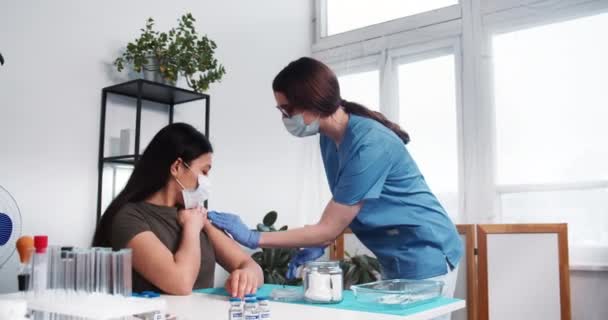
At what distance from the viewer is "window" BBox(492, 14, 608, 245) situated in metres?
2.69

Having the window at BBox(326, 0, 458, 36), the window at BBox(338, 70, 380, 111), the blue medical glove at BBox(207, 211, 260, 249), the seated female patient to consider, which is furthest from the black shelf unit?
the window at BBox(326, 0, 458, 36)

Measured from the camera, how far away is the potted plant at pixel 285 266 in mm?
Answer: 2777

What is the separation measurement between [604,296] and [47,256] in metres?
2.59

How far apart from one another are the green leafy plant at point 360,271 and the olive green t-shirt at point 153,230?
46.9 inches

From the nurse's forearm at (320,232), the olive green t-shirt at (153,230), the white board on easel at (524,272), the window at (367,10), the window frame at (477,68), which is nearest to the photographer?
the olive green t-shirt at (153,230)

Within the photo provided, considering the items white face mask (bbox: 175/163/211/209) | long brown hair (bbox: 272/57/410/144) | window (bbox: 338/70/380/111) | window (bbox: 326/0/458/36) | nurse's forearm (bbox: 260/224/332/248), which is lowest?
nurse's forearm (bbox: 260/224/332/248)

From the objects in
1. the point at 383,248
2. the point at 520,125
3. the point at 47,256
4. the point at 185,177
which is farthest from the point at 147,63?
the point at 520,125

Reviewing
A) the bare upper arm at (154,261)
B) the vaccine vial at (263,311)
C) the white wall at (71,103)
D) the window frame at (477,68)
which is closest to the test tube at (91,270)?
the vaccine vial at (263,311)

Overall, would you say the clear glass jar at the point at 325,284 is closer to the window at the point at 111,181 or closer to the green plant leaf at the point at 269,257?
the window at the point at 111,181

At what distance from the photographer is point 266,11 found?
3471mm

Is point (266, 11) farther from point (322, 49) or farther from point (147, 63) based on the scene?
point (147, 63)

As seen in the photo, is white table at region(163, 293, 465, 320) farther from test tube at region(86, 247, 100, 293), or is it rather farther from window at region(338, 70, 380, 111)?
window at region(338, 70, 380, 111)

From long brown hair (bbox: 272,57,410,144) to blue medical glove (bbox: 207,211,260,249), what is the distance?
16.4 inches

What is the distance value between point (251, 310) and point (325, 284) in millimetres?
263
